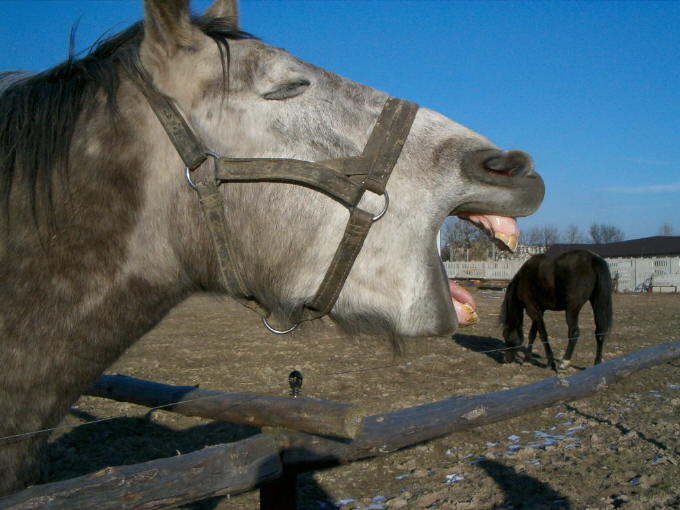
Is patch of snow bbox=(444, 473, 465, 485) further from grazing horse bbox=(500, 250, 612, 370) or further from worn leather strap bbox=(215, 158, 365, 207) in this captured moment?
grazing horse bbox=(500, 250, 612, 370)

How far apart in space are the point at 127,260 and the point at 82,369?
0.33 m

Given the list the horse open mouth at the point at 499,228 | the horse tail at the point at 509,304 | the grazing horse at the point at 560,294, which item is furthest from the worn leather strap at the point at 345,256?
the horse tail at the point at 509,304

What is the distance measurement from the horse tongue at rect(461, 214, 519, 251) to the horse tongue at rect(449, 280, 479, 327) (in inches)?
8.5

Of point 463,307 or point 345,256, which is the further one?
point 463,307

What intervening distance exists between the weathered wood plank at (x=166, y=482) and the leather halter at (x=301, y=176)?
954 mm

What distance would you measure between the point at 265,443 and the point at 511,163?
6.04 feet

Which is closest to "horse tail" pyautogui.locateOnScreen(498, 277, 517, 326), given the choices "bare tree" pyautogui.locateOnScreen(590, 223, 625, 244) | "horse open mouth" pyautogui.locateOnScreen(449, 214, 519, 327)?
"horse open mouth" pyautogui.locateOnScreen(449, 214, 519, 327)

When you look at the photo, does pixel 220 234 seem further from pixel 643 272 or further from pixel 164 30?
pixel 643 272

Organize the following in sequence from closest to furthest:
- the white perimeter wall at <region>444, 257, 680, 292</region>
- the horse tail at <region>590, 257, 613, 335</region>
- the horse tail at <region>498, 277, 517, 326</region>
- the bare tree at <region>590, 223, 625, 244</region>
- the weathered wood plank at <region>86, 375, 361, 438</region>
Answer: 1. the weathered wood plank at <region>86, 375, 361, 438</region>
2. the horse tail at <region>590, 257, 613, 335</region>
3. the horse tail at <region>498, 277, 517, 326</region>
4. the white perimeter wall at <region>444, 257, 680, 292</region>
5. the bare tree at <region>590, 223, 625, 244</region>

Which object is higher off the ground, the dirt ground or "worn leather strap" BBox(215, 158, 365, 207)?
"worn leather strap" BBox(215, 158, 365, 207)

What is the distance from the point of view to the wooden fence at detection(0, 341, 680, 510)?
5.93ft

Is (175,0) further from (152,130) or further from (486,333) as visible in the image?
(486,333)

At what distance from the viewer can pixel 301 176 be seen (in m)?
1.43

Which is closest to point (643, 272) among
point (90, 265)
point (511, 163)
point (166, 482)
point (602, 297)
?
point (602, 297)
